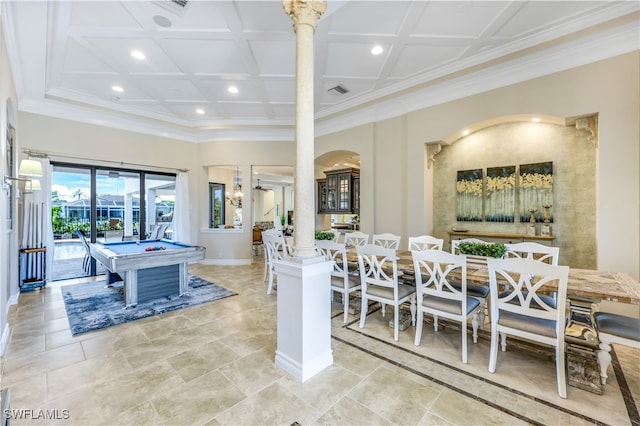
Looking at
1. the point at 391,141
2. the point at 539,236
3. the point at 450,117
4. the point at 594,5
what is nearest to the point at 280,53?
the point at 391,141

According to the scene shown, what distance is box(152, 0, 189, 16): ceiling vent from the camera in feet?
9.51

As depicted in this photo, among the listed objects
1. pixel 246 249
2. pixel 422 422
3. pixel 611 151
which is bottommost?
pixel 422 422

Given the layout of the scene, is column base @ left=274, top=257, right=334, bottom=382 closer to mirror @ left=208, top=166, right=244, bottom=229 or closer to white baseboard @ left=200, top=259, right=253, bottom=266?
white baseboard @ left=200, top=259, right=253, bottom=266

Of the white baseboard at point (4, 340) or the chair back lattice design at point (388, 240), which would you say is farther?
the chair back lattice design at point (388, 240)

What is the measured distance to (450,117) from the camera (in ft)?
15.2

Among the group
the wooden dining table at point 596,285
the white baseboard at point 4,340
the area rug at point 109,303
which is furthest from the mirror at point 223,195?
the wooden dining table at point 596,285

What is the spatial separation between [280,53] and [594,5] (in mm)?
3721

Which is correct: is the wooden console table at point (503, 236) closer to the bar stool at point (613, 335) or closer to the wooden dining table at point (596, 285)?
the wooden dining table at point (596, 285)

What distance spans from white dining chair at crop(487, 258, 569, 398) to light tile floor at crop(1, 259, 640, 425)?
11.2 inches

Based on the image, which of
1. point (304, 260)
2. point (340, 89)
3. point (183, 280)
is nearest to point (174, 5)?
point (340, 89)

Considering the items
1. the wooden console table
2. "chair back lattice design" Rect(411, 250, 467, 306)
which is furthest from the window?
"chair back lattice design" Rect(411, 250, 467, 306)

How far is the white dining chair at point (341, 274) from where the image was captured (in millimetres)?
3523

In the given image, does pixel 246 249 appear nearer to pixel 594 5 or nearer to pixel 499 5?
pixel 499 5

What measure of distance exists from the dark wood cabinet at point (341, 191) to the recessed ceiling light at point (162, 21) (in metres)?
4.71
